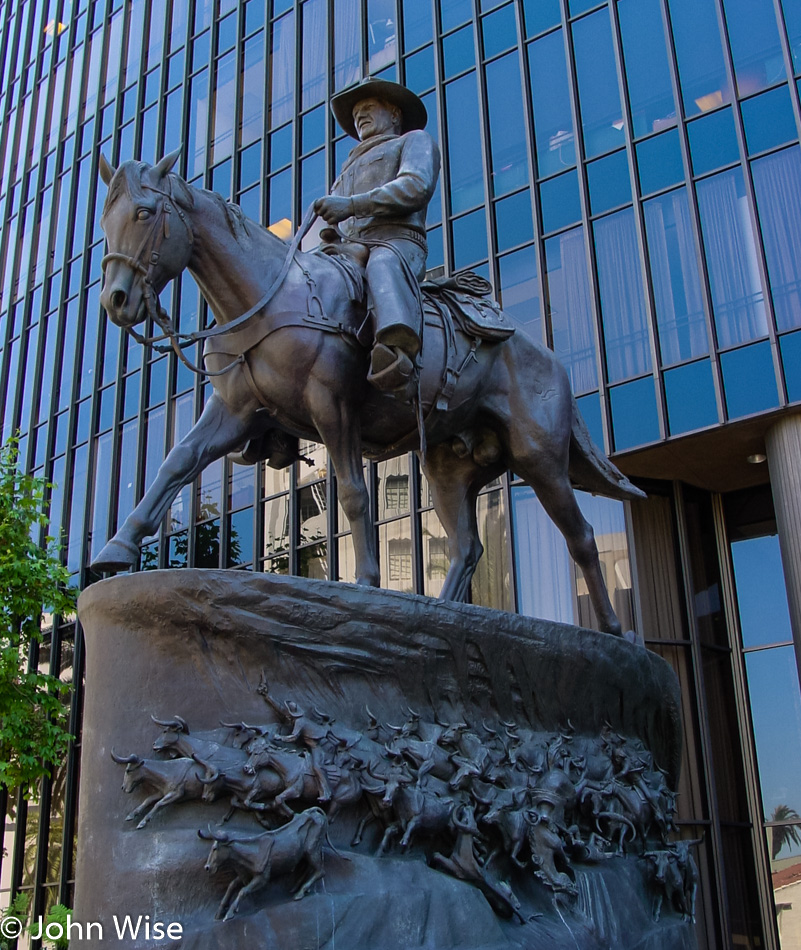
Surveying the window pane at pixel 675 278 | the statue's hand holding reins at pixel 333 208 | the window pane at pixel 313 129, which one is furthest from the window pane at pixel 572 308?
the statue's hand holding reins at pixel 333 208

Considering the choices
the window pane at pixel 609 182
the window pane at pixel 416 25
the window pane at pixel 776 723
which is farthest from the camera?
the window pane at pixel 416 25

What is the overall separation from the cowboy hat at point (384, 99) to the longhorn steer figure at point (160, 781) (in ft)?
15.2

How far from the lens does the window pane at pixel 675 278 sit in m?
17.7

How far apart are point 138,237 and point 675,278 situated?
13743 mm

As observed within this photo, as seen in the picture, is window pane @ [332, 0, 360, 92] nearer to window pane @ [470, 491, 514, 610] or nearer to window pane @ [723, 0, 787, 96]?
window pane @ [723, 0, 787, 96]

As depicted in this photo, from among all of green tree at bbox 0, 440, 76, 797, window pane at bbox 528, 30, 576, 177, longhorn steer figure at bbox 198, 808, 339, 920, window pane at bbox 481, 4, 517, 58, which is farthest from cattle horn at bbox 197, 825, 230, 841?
window pane at bbox 481, 4, 517, 58

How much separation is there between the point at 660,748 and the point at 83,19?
108 feet

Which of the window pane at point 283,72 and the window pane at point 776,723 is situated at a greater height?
the window pane at point 283,72

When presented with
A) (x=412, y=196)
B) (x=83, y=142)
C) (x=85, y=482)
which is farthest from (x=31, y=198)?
(x=412, y=196)

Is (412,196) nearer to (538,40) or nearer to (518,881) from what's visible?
(518,881)

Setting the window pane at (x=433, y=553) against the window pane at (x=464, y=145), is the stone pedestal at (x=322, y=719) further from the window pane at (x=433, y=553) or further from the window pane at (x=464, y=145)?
the window pane at (x=464, y=145)

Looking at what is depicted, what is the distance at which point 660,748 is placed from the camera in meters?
8.03

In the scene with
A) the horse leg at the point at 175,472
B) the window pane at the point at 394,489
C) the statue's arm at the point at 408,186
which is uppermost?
the window pane at the point at 394,489

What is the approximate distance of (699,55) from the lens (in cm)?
1875
